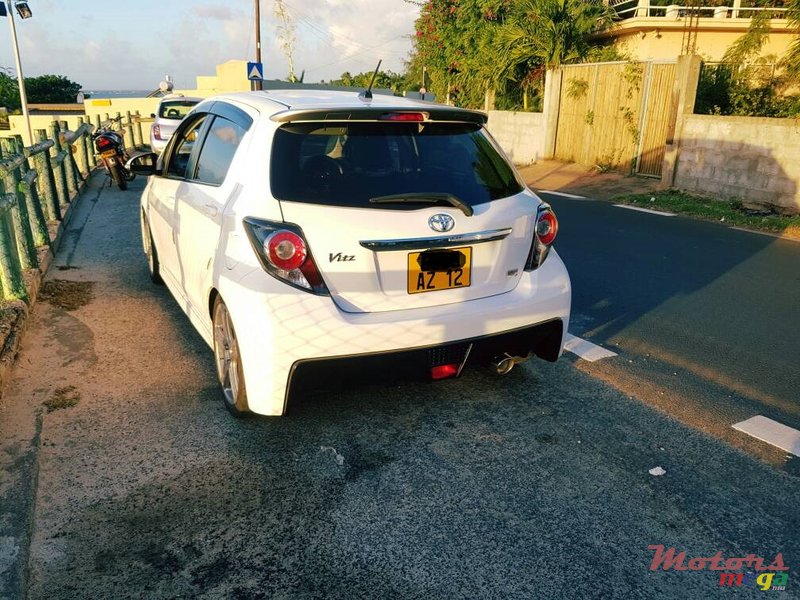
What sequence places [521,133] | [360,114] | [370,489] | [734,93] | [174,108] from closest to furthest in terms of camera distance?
[370,489] < [360,114] < [734,93] < [174,108] < [521,133]

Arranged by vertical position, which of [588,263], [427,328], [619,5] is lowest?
[588,263]

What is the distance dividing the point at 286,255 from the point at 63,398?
180 centimetres

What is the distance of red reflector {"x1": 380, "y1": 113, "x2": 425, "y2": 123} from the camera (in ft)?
10.9

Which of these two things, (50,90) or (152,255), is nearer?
(152,255)

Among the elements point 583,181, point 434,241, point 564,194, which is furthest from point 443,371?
point 583,181

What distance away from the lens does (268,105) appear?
11.4 ft

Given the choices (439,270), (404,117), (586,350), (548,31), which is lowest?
(586,350)

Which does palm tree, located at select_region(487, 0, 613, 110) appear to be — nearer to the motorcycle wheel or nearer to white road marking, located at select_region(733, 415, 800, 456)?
the motorcycle wheel

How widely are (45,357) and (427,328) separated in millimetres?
2781

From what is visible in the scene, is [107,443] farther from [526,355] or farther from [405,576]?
[526,355]

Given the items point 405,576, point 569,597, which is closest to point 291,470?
point 405,576

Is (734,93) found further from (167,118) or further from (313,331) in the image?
(313,331)

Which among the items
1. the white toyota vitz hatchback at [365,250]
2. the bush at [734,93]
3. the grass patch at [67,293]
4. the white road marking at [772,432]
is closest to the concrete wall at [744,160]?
the bush at [734,93]

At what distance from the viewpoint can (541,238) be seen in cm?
359
